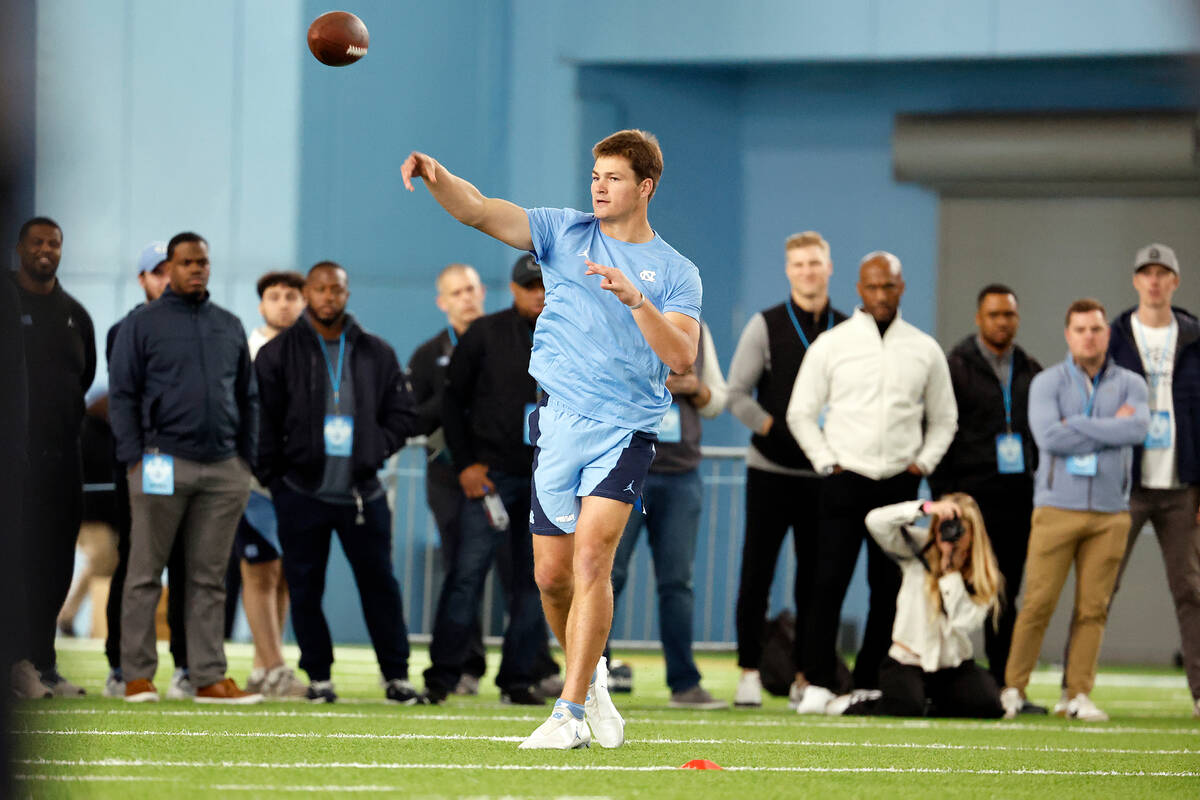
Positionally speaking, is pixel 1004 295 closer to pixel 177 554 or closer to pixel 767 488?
pixel 767 488

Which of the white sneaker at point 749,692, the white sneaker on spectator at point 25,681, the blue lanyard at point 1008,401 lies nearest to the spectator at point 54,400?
the white sneaker at point 749,692

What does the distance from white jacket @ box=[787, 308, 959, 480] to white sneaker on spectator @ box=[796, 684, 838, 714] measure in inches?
38.5

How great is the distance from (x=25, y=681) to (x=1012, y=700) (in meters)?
6.34

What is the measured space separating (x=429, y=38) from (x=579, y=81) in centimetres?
123

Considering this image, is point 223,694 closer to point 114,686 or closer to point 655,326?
point 114,686

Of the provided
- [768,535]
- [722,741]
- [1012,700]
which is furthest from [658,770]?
[1012,700]

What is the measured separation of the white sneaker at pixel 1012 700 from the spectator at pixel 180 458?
342 centimetres

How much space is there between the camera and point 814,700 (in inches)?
298

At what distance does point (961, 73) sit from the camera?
45.7ft

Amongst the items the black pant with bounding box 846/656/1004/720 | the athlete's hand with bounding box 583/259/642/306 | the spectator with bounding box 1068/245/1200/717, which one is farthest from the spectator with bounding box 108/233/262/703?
the spectator with bounding box 1068/245/1200/717

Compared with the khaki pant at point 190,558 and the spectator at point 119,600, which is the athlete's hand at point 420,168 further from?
the spectator at point 119,600

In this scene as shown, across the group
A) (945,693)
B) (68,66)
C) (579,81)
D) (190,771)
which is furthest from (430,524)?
(68,66)

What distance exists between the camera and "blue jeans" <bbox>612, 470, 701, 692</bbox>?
7801 mm

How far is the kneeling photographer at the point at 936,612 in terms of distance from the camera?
7426 millimetres
